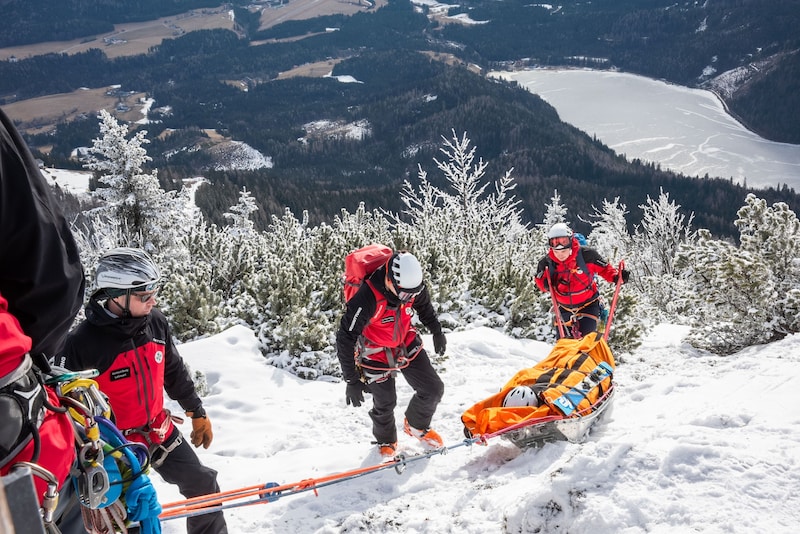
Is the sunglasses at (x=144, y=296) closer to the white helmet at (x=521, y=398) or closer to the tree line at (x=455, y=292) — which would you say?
A: the white helmet at (x=521, y=398)

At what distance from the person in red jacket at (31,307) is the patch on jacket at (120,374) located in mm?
1477

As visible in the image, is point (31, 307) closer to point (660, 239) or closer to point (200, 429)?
point (200, 429)

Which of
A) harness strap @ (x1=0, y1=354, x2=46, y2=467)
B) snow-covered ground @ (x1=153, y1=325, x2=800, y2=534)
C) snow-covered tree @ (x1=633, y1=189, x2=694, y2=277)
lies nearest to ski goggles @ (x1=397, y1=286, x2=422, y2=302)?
snow-covered ground @ (x1=153, y1=325, x2=800, y2=534)

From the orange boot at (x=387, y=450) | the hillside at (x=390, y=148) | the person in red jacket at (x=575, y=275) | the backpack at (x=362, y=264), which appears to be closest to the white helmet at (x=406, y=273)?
the backpack at (x=362, y=264)

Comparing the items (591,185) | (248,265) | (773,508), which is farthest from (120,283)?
(591,185)

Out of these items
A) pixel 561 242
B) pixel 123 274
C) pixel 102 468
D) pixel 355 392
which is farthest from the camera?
pixel 561 242

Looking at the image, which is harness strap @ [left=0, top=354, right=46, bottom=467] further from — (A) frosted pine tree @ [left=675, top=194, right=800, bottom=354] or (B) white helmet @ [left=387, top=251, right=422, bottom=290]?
(A) frosted pine tree @ [left=675, top=194, right=800, bottom=354]

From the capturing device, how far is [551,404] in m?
4.09

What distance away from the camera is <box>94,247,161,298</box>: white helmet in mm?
2811

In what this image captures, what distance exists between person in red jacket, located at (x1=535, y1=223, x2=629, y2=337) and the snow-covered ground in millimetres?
920

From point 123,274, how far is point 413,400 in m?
2.93

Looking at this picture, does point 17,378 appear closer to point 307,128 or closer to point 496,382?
point 496,382

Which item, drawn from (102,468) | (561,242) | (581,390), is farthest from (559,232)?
(102,468)

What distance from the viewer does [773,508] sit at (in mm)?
2490
